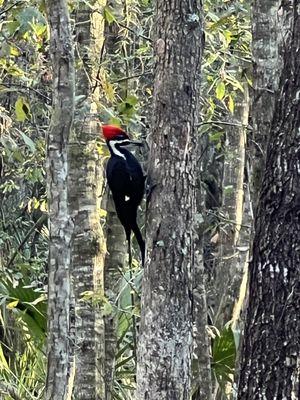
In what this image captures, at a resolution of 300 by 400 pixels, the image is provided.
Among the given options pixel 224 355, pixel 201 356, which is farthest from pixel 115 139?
pixel 224 355

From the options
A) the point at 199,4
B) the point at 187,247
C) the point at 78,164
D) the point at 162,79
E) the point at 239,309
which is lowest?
the point at 239,309

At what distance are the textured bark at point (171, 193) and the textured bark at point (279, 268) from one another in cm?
75

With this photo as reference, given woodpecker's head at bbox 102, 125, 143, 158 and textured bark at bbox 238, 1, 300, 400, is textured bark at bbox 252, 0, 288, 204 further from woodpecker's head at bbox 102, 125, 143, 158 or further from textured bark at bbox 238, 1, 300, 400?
textured bark at bbox 238, 1, 300, 400

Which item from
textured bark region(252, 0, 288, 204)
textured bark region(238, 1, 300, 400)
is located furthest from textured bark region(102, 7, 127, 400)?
textured bark region(238, 1, 300, 400)

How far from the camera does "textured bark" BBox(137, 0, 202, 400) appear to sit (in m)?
3.55

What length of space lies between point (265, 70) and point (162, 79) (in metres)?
0.89

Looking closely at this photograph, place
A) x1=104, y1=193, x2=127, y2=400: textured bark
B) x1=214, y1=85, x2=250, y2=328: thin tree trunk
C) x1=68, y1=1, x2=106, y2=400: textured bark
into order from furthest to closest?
x1=214, y1=85, x2=250, y2=328: thin tree trunk, x1=104, y1=193, x2=127, y2=400: textured bark, x1=68, y1=1, x2=106, y2=400: textured bark

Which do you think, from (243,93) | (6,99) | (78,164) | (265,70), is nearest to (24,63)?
(6,99)

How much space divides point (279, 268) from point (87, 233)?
245 cm

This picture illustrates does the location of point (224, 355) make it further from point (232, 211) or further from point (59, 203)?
point (59, 203)

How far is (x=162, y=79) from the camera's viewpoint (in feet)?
11.8

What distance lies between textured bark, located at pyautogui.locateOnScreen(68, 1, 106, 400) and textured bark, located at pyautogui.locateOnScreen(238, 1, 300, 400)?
226 centimetres

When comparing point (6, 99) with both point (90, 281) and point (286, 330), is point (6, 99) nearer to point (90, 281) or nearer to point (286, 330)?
point (90, 281)

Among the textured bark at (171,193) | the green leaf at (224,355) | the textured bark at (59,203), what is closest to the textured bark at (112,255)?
the green leaf at (224,355)
